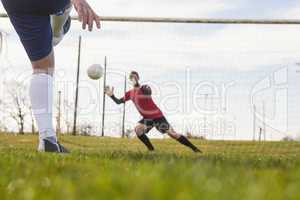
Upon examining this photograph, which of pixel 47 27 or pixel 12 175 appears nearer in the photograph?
pixel 12 175

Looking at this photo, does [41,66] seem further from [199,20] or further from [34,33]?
[199,20]

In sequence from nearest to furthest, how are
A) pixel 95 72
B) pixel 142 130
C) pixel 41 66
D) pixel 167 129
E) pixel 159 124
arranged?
pixel 41 66
pixel 159 124
pixel 167 129
pixel 142 130
pixel 95 72

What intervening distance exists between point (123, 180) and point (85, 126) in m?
37.5

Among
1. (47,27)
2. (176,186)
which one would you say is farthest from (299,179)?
(47,27)

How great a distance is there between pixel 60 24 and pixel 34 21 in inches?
20.7

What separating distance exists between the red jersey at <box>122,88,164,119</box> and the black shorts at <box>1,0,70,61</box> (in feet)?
23.0

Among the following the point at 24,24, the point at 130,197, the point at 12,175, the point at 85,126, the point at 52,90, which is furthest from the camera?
the point at 85,126

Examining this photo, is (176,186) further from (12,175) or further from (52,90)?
(52,90)

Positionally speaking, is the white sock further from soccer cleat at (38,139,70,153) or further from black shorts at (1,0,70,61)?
black shorts at (1,0,70,61)

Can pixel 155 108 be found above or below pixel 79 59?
below

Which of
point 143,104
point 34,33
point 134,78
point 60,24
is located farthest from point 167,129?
point 34,33

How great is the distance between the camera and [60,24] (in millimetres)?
5453

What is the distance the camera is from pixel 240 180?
6.49 ft

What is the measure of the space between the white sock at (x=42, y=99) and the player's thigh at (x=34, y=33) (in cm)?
21
